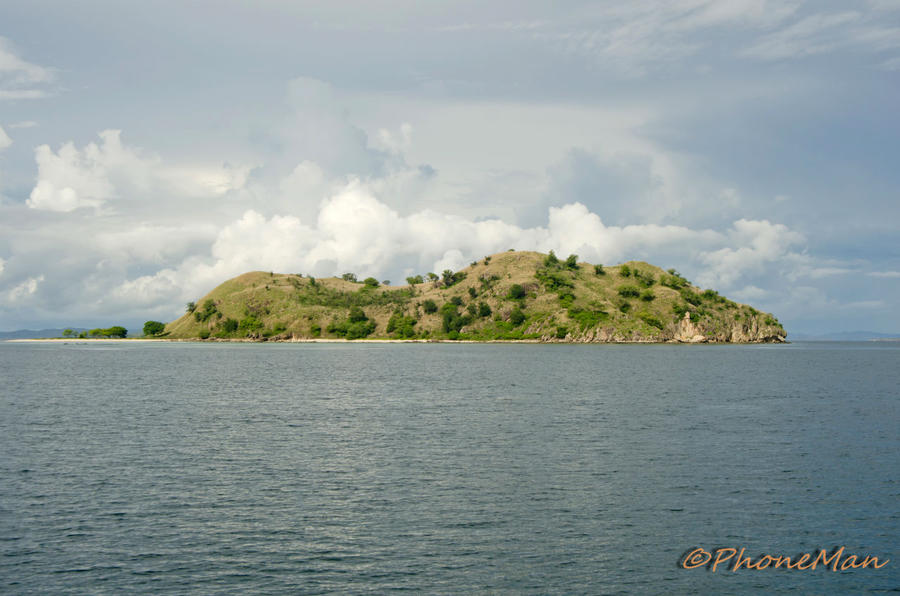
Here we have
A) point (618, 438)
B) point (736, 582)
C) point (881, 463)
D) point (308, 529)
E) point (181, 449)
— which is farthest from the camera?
point (618, 438)

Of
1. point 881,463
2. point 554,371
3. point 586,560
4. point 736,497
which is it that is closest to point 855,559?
point 736,497

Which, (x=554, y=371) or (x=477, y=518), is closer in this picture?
(x=477, y=518)

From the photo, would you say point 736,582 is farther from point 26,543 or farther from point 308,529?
point 26,543

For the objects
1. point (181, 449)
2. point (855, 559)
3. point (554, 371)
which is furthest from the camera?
point (554, 371)

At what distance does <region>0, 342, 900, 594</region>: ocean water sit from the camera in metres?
24.5

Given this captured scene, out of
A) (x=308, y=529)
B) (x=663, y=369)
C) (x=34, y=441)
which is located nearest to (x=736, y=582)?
(x=308, y=529)

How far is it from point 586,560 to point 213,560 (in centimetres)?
1490

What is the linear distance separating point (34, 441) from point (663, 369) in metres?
117

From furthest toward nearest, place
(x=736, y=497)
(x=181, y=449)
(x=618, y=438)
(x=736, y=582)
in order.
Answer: (x=618, y=438) → (x=181, y=449) → (x=736, y=497) → (x=736, y=582)

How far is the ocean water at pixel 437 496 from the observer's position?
24.5 m

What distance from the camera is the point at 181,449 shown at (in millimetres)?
47219

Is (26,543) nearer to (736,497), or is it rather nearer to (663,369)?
(736,497)

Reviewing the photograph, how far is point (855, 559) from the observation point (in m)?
26.2

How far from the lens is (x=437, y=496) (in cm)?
3450
